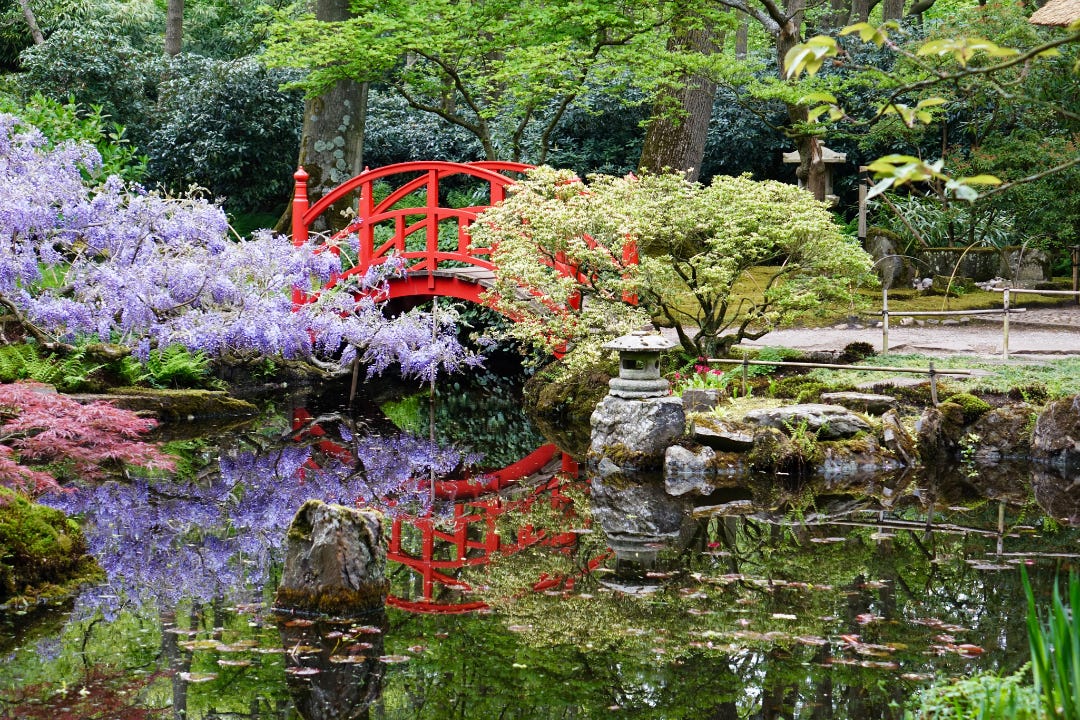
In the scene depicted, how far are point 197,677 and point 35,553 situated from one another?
1.73 m

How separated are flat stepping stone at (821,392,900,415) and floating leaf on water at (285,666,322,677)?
623 centimetres

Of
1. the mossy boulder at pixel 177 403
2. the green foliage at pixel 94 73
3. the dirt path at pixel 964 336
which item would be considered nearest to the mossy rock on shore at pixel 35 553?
the mossy boulder at pixel 177 403

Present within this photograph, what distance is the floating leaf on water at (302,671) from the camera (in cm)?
482

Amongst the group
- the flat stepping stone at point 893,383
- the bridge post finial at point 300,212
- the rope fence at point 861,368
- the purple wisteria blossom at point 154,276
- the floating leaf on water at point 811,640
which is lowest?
the floating leaf on water at point 811,640

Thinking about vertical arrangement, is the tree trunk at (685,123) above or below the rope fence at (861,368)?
above

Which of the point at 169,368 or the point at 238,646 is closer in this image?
the point at 238,646

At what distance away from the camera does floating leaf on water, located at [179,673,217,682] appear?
4715 mm

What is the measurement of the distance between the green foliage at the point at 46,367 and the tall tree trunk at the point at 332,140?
198 inches

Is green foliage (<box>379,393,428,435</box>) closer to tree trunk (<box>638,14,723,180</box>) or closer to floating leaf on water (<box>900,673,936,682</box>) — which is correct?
tree trunk (<box>638,14,723,180</box>)

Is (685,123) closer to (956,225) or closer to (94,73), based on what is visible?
(956,225)

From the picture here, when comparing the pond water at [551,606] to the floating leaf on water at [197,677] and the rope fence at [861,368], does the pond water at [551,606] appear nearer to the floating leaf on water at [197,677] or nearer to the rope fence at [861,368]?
the floating leaf on water at [197,677]

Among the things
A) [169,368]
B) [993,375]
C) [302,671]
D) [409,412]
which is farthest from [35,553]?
[993,375]

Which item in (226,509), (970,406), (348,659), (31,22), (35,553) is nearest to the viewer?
(348,659)

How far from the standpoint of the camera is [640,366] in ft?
31.4
